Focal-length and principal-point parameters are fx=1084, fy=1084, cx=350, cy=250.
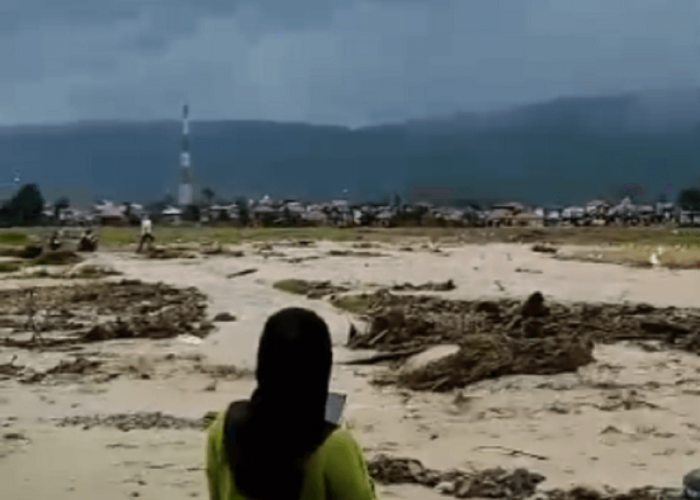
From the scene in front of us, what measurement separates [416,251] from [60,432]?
31003mm

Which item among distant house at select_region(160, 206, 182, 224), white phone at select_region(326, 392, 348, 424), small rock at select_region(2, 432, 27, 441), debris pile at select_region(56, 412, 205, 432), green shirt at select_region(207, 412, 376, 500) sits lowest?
distant house at select_region(160, 206, 182, 224)

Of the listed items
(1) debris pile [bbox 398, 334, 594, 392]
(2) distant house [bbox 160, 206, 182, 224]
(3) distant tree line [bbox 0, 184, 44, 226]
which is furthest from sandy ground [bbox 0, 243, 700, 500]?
(2) distant house [bbox 160, 206, 182, 224]

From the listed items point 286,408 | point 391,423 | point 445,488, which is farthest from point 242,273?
point 286,408

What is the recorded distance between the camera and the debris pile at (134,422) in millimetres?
7805

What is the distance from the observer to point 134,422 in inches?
314

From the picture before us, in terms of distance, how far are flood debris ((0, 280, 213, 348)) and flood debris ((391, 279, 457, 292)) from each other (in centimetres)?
392

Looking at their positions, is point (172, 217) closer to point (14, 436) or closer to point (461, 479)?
point (14, 436)

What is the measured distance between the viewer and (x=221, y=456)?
253cm

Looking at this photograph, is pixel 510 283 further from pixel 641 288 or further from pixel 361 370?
pixel 361 370

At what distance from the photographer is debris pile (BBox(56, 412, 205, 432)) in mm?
7805

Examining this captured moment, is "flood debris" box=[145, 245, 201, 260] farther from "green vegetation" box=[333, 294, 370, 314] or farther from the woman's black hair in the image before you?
the woman's black hair

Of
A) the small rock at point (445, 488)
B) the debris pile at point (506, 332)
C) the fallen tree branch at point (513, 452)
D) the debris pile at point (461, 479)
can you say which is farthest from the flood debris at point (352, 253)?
the small rock at point (445, 488)

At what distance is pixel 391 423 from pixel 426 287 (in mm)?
13794

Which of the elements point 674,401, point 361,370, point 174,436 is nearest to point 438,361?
point 361,370
